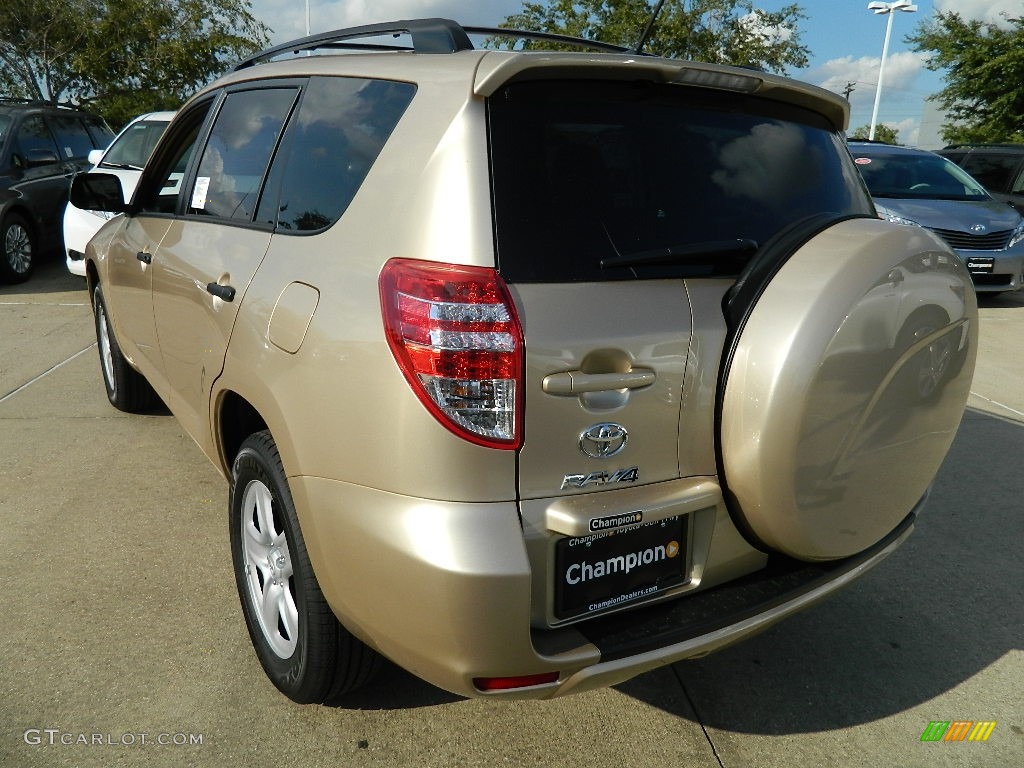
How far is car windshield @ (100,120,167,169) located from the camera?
8.98 metres

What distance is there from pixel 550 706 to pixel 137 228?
2.74m

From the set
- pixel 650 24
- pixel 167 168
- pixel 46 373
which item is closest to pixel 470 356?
pixel 650 24

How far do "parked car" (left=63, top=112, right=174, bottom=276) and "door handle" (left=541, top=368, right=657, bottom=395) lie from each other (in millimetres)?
7009

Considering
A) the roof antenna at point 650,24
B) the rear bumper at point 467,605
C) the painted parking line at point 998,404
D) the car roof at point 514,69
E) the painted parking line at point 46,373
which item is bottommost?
the painted parking line at point 998,404

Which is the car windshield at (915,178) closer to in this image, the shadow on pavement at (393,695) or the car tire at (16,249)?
the shadow on pavement at (393,695)

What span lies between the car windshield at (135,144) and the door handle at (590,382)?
8.40m

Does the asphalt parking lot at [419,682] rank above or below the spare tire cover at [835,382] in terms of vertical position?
below

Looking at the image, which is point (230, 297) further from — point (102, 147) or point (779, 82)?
point (102, 147)

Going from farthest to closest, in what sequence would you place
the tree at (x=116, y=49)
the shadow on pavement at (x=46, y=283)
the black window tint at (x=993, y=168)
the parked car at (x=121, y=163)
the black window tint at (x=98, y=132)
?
the tree at (x=116, y=49) < the black window tint at (x=993, y=168) < the black window tint at (x=98, y=132) < the shadow on pavement at (x=46, y=283) < the parked car at (x=121, y=163)

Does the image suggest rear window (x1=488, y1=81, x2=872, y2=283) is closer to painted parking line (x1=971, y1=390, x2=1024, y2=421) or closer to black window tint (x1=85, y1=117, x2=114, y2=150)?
painted parking line (x1=971, y1=390, x2=1024, y2=421)

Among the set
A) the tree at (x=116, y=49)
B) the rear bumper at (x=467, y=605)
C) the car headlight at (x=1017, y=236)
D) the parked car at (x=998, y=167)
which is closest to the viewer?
the rear bumper at (x=467, y=605)

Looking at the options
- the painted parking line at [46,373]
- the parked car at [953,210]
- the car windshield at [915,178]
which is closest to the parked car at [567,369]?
the painted parking line at [46,373]

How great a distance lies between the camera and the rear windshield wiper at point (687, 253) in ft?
6.52

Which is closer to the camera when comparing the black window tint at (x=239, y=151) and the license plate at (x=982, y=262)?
the black window tint at (x=239, y=151)
